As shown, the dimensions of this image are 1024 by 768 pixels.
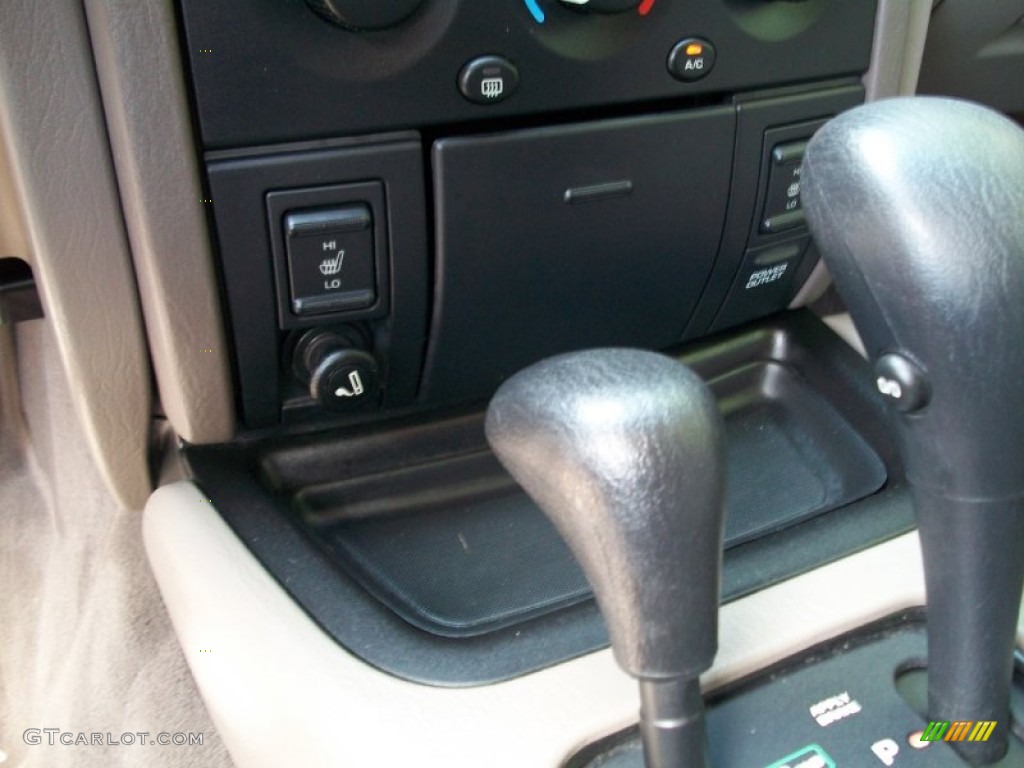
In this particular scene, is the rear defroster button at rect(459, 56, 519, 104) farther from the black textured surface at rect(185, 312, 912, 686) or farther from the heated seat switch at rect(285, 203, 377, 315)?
the black textured surface at rect(185, 312, 912, 686)

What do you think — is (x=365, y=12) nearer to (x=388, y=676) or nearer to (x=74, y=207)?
(x=74, y=207)

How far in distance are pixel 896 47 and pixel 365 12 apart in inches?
16.1

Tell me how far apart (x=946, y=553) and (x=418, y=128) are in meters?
0.34

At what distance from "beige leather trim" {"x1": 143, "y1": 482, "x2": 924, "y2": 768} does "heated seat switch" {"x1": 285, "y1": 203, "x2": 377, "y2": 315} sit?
0.49 feet

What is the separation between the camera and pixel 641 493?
0.35 meters

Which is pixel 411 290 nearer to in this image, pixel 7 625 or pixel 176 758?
pixel 176 758

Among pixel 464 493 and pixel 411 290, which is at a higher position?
pixel 411 290

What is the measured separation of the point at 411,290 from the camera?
592 millimetres

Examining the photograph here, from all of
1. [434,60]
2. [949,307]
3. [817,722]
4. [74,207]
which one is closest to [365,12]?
[434,60]

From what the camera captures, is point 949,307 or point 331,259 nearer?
point 949,307

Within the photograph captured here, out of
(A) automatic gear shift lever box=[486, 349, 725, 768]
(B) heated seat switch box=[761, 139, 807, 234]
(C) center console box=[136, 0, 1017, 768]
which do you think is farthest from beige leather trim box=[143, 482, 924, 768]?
(B) heated seat switch box=[761, 139, 807, 234]

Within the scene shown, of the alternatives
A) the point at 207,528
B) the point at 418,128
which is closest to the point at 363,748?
the point at 207,528

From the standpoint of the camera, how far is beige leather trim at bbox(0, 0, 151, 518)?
0.47 metres

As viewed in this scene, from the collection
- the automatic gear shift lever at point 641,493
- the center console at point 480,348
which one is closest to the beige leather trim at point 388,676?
the center console at point 480,348
